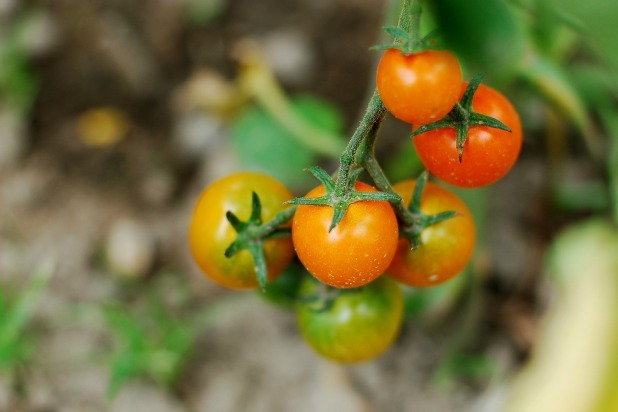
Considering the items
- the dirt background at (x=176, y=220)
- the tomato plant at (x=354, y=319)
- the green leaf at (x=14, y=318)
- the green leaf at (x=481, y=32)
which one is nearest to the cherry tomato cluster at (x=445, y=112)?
the green leaf at (x=481, y=32)

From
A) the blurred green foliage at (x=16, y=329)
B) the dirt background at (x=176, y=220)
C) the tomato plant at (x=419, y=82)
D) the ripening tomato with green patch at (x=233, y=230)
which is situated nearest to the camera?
the tomato plant at (x=419, y=82)

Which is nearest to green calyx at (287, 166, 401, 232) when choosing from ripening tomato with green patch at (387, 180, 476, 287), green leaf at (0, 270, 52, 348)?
ripening tomato with green patch at (387, 180, 476, 287)

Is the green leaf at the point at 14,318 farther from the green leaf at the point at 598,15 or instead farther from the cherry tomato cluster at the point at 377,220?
the green leaf at the point at 598,15

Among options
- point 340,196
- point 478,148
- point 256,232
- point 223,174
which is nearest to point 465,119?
point 478,148

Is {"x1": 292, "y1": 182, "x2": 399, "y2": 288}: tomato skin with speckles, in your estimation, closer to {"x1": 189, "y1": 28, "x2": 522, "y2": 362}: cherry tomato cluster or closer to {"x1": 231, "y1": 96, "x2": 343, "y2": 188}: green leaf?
{"x1": 189, "y1": 28, "x2": 522, "y2": 362}: cherry tomato cluster

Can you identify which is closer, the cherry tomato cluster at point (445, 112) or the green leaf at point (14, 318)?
the cherry tomato cluster at point (445, 112)

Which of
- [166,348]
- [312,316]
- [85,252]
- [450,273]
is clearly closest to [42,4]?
[85,252]
